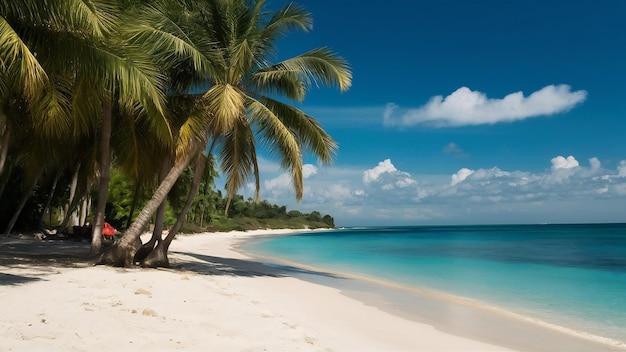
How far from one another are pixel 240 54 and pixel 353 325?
258 inches

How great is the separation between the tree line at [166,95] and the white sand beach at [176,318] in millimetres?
2452

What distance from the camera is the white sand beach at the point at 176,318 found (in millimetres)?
4387

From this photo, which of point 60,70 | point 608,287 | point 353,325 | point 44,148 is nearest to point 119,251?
point 60,70

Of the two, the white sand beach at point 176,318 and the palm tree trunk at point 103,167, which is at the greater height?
the palm tree trunk at point 103,167

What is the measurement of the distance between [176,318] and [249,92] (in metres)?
7.19

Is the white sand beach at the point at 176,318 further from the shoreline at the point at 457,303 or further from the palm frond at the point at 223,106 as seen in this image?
the palm frond at the point at 223,106

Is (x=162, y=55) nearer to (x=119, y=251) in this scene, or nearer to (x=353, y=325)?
(x=119, y=251)

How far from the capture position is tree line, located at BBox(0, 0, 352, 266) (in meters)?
7.71

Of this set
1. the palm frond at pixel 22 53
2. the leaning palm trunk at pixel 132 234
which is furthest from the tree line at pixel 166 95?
the palm frond at pixel 22 53

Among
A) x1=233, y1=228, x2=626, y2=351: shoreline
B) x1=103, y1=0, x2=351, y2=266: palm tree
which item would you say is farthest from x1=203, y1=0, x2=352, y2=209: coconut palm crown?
x1=233, y1=228, x2=626, y2=351: shoreline

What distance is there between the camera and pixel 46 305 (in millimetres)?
5297

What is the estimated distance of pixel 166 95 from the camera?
1091cm

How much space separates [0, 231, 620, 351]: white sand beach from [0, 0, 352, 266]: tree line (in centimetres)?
245

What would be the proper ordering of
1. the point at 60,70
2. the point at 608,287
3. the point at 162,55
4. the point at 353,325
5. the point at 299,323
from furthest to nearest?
the point at 608,287, the point at 162,55, the point at 60,70, the point at 353,325, the point at 299,323
